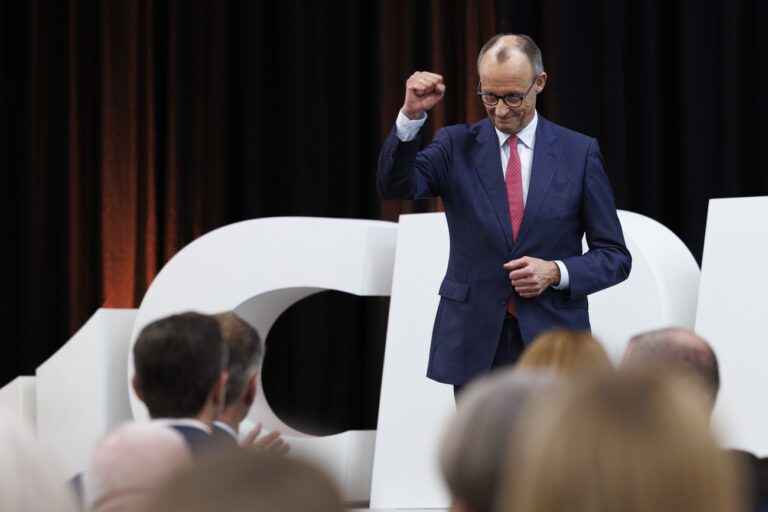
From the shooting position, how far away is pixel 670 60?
4551mm

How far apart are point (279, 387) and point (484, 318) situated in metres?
3.04

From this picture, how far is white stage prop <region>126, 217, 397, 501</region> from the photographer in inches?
159

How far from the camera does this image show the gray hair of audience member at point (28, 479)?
0.91 meters

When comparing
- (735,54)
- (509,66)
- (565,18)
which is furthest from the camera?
(565,18)

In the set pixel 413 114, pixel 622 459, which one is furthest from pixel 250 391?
pixel 622 459

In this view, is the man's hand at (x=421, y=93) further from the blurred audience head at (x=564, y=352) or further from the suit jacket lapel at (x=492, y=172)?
the blurred audience head at (x=564, y=352)

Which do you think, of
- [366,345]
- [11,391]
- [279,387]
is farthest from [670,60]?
[11,391]

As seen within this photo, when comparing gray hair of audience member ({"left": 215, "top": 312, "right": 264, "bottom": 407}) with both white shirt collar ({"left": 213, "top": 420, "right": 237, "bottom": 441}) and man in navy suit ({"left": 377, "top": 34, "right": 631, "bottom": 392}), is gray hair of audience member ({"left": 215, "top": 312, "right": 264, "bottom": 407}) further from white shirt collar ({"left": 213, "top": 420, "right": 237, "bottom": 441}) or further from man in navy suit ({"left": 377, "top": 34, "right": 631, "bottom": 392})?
man in navy suit ({"left": 377, "top": 34, "right": 631, "bottom": 392})

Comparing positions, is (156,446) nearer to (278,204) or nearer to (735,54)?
(735,54)

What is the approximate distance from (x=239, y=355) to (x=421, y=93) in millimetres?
675

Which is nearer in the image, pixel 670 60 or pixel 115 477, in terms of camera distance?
pixel 115 477

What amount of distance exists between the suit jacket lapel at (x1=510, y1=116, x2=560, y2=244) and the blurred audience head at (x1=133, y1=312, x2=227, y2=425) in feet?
2.84

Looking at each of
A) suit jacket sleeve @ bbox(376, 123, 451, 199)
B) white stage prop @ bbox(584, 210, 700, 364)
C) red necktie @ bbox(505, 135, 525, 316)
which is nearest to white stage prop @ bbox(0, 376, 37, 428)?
white stage prop @ bbox(584, 210, 700, 364)

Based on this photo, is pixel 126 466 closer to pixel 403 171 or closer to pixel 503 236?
pixel 403 171
